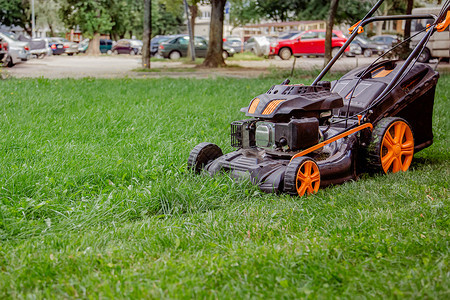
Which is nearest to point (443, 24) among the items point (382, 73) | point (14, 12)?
point (382, 73)

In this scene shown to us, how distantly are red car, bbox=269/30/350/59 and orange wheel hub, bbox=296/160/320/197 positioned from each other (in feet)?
77.4

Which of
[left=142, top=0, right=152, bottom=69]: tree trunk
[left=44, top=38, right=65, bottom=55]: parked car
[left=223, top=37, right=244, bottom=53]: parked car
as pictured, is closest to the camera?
[left=142, top=0, right=152, bottom=69]: tree trunk

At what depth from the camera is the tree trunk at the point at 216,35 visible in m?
18.2

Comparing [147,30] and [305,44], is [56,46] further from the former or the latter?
[147,30]

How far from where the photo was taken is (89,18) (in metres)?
39.0

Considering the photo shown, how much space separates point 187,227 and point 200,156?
133 centimetres

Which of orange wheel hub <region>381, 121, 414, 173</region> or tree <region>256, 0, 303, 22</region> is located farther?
tree <region>256, 0, 303, 22</region>

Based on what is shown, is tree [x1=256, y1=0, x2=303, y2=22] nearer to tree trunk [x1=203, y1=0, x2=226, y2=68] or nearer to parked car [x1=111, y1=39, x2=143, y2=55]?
parked car [x1=111, y1=39, x2=143, y2=55]

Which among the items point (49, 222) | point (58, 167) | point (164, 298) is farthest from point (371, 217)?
point (58, 167)

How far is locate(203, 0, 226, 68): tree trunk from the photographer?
59.6 feet

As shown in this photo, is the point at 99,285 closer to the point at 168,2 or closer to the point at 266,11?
the point at 168,2

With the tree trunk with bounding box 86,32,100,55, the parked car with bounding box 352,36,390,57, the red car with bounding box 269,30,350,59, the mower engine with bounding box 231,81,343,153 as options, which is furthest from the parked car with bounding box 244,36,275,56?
the mower engine with bounding box 231,81,343,153

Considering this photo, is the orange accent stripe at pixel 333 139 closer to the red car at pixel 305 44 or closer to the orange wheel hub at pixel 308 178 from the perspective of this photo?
the orange wheel hub at pixel 308 178

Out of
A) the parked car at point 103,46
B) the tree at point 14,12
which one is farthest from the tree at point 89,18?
the tree at point 14,12
